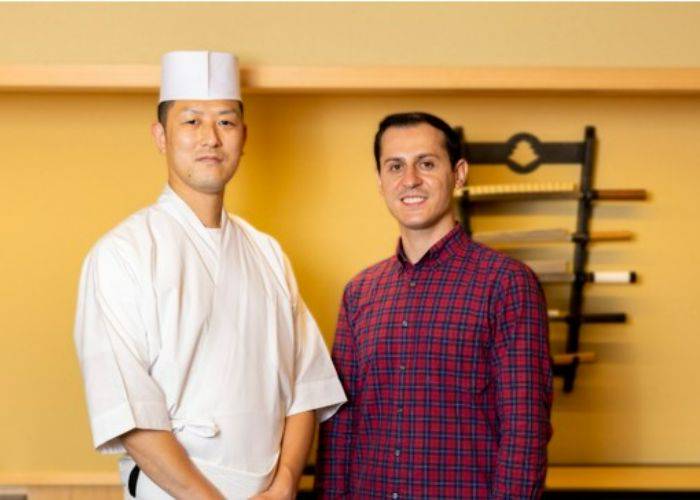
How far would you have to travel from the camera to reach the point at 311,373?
2383 millimetres

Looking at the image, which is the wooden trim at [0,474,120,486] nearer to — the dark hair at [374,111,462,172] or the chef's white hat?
the chef's white hat

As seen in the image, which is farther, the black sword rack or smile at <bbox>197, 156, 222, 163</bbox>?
the black sword rack

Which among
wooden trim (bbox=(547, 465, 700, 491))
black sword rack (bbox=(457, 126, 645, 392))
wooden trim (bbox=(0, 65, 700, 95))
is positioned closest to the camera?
wooden trim (bbox=(0, 65, 700, 95))

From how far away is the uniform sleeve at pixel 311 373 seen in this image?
2354 millimetres

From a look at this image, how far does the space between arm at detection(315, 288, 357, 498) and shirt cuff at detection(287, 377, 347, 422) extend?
0.04 meters

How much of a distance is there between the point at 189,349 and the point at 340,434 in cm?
44

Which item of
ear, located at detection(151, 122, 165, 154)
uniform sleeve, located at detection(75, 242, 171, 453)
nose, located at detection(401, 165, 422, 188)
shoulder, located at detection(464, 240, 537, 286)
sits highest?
ear, located at detection(151, 122, 165, 154)

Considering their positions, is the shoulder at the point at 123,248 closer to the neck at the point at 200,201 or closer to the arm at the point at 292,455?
the neck at the point at 200,201

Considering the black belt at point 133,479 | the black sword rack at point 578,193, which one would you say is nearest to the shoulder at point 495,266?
the black belt at point 133,479

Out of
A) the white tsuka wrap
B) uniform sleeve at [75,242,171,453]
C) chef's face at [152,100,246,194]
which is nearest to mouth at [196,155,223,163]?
chef's face at [152,100,246,194]

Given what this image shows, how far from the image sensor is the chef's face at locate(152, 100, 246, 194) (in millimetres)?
2281

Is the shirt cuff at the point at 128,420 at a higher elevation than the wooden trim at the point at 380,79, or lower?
lower

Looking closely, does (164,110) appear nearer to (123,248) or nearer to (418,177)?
(123,248)

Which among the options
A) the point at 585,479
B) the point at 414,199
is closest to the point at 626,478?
the point at 585,479
